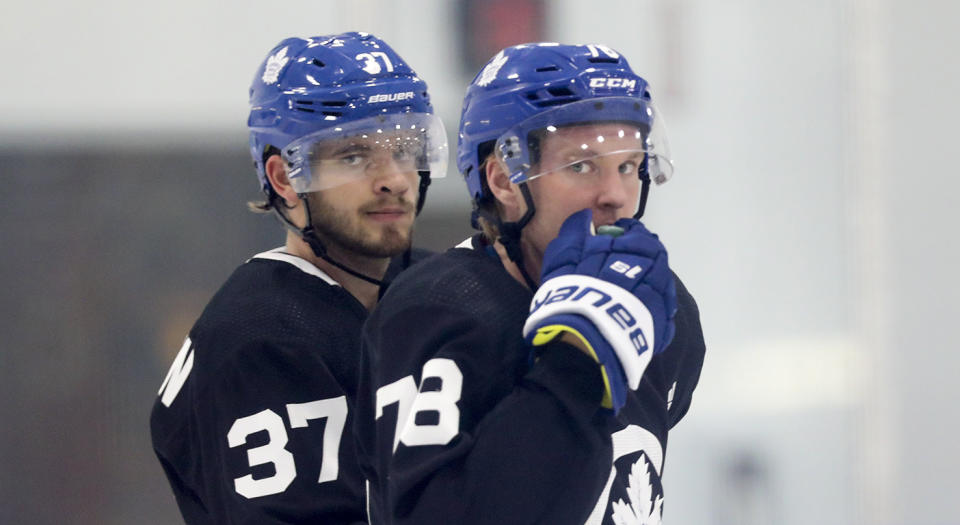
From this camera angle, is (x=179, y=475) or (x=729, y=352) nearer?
(x=179, y=475)

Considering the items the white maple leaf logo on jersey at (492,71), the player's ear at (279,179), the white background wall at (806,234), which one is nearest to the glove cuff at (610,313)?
the white maple leaf logo on jersey at (492,71)

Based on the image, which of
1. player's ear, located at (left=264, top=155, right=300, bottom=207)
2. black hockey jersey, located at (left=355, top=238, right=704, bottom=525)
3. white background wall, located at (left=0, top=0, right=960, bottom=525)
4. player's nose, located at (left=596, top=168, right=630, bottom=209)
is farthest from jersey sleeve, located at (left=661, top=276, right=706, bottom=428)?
white background wall, located at (left=0, top=0, right=960, bottom=525)

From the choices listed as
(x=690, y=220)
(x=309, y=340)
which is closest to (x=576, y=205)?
(x=309, y=340)

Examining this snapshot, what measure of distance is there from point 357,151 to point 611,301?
25.5 inches

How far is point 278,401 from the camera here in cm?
149

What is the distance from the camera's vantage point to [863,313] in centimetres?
364

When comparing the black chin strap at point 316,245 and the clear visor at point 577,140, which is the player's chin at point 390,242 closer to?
the black chin strap at point 316,245

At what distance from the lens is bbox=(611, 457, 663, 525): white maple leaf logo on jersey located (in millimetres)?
1285

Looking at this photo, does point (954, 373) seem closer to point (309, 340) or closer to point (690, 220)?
point (690, 220)

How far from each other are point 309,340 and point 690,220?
7.12 feet

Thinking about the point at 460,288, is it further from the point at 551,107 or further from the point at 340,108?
the point at 340,108

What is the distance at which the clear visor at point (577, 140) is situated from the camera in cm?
126

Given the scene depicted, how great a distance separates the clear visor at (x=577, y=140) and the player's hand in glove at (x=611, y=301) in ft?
0.30

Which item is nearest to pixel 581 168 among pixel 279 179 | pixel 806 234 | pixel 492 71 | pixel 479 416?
pixel 492 71
